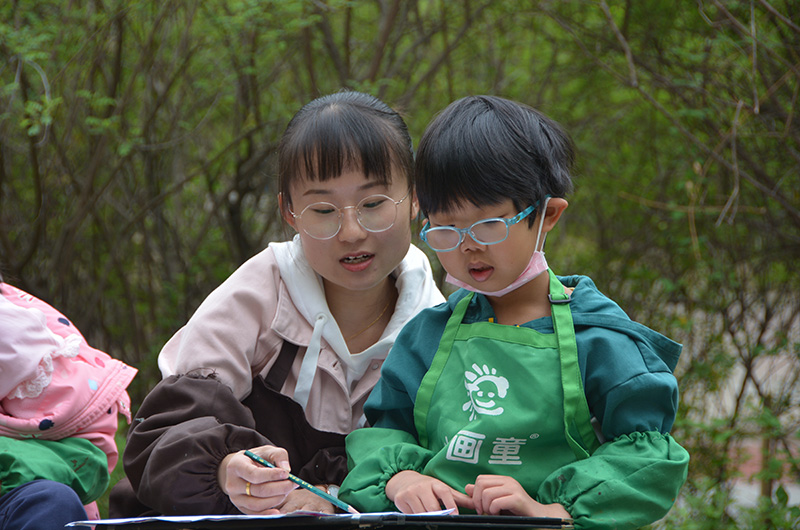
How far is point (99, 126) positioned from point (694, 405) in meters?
3.60

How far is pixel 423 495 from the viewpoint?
5.64ft

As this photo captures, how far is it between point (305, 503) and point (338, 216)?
667 mm

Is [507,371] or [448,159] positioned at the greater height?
[448,159]

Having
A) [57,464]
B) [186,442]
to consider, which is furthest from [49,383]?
[186,442]

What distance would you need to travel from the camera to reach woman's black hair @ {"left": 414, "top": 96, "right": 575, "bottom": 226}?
1.78 metres

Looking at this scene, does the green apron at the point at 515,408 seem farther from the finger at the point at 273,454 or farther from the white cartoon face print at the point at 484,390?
the finger at the point at 273,454

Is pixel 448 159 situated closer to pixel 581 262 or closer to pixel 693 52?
pixel 693 52

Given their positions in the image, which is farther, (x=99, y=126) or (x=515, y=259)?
(x=99, y=126)

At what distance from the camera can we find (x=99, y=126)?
13.8 feet

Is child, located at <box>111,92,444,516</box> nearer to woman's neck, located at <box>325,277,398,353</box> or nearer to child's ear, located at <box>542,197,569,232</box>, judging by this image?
woman's neck, located at <box>325,277,398,353</box>

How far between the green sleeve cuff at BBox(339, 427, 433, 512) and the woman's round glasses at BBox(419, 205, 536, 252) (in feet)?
1.45

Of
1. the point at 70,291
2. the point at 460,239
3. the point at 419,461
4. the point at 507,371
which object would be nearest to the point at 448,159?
the point at 460,239

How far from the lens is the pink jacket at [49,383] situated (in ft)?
7.16

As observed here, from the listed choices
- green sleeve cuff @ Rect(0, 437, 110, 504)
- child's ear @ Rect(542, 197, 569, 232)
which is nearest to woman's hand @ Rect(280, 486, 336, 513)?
green sleeve cuff @ Rect(0, 437, 110, 504)
